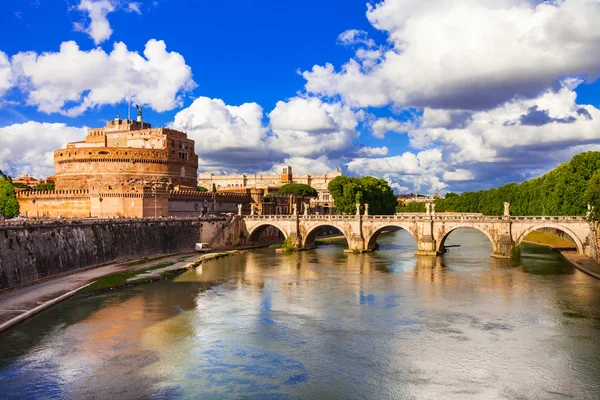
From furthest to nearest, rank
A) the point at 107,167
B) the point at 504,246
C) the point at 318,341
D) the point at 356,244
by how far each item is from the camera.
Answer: the point at 107,167, the point at 356,244, the point at 504,246, the point at 318,341

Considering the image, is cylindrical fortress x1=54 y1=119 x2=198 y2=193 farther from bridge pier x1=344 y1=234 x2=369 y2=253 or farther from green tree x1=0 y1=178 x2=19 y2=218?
bridge pier x1=344 y1=234 x2=369 y2=253

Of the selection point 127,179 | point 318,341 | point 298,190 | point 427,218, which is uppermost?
point 127,179

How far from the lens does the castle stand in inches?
3179

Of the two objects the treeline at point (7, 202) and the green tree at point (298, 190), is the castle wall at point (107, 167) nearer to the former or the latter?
the treeline at point (7, 202)

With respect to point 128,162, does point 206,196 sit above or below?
below

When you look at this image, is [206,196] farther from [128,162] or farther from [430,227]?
[430,227]

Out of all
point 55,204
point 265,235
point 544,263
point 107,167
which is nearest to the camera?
point 544,263

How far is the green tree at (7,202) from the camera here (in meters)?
73.8

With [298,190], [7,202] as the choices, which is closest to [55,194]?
[7,202]

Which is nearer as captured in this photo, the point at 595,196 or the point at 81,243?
the point at 81,243

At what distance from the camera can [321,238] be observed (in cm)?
10200

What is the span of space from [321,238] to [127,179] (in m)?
37.2

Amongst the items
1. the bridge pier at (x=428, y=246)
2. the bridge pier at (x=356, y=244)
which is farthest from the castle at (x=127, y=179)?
the bridge pier at (x=428, y=246)

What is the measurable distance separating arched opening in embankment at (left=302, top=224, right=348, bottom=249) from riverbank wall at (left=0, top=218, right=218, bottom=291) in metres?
15.0
